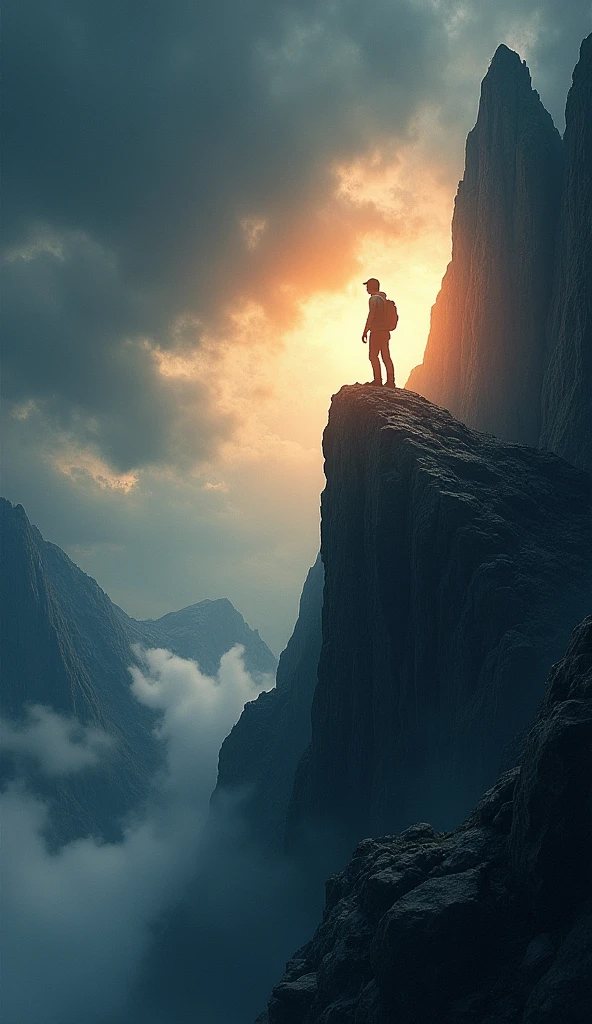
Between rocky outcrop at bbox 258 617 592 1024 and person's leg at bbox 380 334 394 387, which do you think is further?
person's leg at bbox 380 334 394 387

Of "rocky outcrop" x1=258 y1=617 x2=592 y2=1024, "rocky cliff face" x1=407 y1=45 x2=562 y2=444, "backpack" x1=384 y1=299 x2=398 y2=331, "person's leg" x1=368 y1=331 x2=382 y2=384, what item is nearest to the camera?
"rocky outcrop" x1=258 y1=617 x2=592 y2=1024

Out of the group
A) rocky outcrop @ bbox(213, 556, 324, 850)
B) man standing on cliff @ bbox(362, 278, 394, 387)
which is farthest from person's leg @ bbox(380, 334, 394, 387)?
rocky outcrop @ bbox(213, 556, 324, 850)

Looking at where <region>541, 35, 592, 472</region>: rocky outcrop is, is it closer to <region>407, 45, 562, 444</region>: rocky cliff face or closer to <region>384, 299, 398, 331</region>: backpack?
<region>407, 45, 562, 444</region>: rocky cliff face

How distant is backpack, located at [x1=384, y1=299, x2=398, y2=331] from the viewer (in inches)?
1640

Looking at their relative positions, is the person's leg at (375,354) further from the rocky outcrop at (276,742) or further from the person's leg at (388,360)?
the rocky outcrop at (276,742)

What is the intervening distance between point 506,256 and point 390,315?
2365 cm

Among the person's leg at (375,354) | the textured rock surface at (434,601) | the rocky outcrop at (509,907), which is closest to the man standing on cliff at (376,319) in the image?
the person's leg at (375,354)

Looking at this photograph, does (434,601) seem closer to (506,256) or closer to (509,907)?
(509,907)

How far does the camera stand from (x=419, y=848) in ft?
50.5

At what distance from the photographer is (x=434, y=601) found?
35531mm

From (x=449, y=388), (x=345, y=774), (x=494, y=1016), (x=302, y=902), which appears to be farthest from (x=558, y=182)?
(x=302, y=902)

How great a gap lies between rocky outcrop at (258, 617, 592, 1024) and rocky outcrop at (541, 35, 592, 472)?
106 ft

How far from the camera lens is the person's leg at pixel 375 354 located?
1679 inches

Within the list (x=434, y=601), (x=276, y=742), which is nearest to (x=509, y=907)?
(x=434, y=601)
